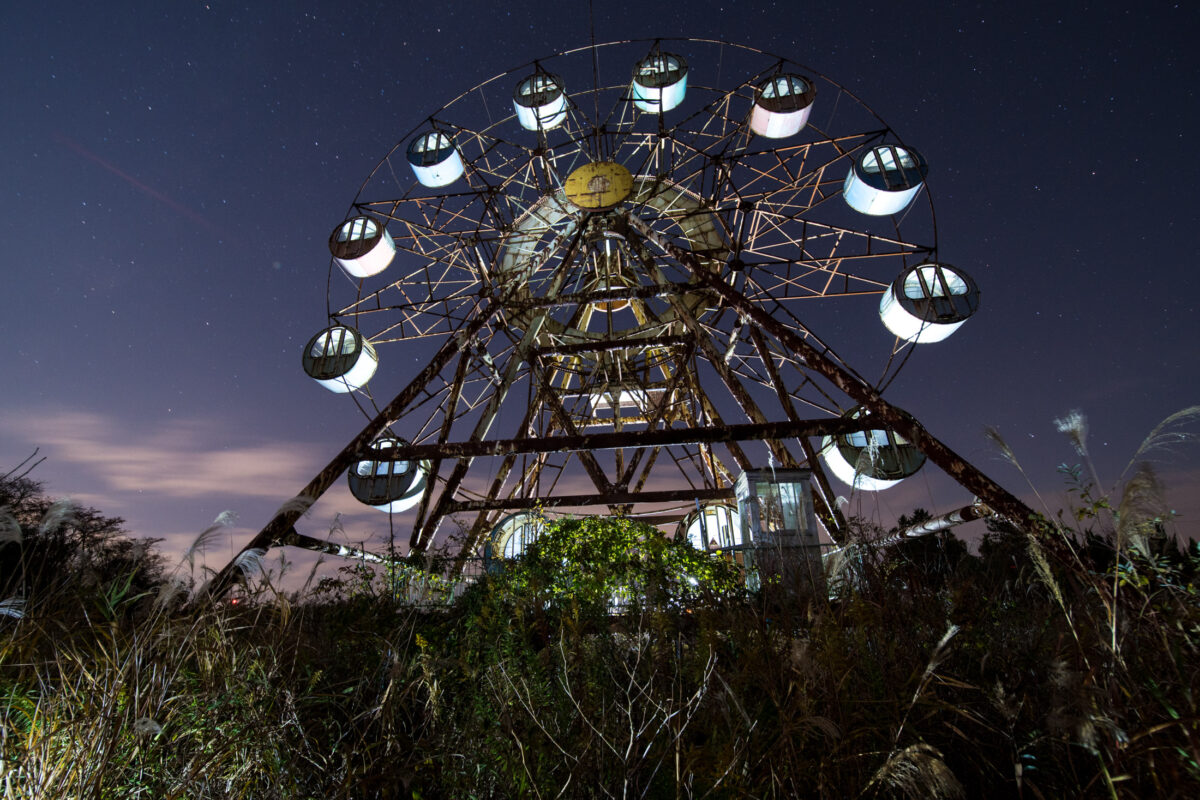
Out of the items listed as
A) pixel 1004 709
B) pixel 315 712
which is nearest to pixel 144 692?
pixel 315 712

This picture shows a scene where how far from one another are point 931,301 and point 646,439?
613 centimetres

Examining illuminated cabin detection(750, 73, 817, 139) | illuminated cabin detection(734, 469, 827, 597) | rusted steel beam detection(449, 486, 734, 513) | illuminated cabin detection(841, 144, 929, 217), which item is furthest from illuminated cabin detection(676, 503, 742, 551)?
illuminated cabin detection(750, 73, 817, 139)

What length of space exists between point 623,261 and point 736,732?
16.2 m

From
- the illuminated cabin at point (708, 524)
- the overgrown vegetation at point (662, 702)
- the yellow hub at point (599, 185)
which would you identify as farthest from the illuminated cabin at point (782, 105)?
the overgrown vegetation at point (662, 702)

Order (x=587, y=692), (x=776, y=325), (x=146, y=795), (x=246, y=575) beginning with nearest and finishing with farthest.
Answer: (x=146, y=795) → (x=587, y=692) → (x=246, y=575) → (x=776, y=325)

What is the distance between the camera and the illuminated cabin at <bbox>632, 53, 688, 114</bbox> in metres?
15.1

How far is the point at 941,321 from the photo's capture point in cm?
1141

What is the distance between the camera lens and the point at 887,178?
12.7 meters

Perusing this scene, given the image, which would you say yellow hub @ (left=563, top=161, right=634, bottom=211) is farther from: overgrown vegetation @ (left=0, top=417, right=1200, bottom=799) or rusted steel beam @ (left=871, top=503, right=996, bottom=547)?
overgrown vegetation @ (left=0, top=417, right=1200, bottom=799)

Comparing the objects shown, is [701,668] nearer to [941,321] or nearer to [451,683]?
[451,683]

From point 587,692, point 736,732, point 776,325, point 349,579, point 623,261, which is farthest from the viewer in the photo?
point 623,261

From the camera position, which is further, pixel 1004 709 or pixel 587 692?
pixel 587 692

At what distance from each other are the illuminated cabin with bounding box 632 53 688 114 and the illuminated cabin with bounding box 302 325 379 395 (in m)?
9.00

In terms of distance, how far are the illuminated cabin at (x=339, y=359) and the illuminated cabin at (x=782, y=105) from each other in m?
10.6
